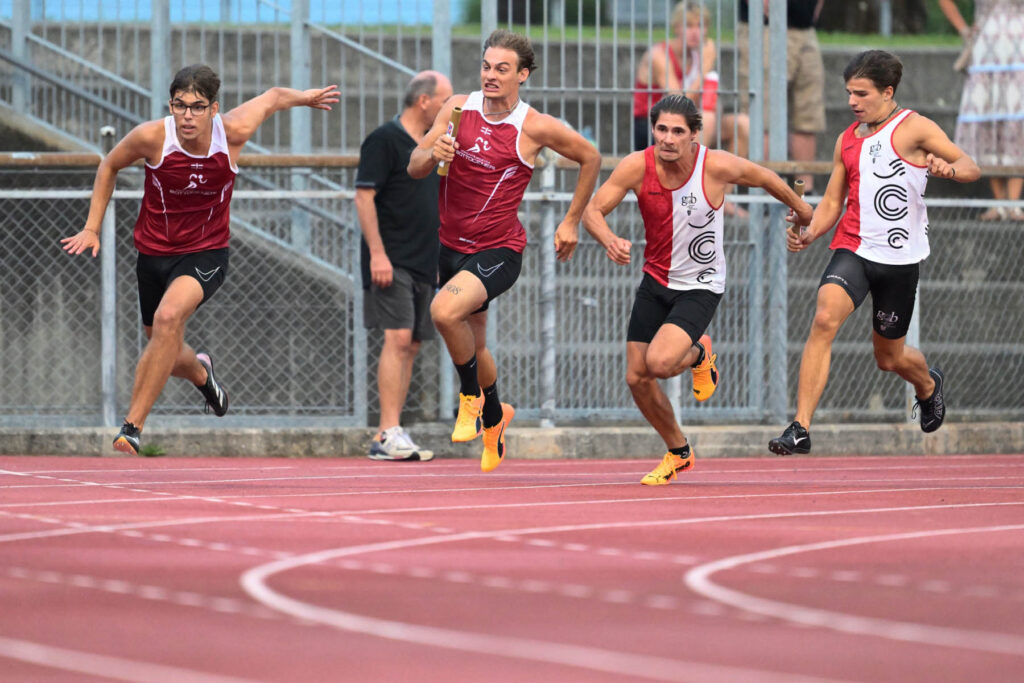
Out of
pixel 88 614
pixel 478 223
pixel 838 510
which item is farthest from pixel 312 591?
pixel 478 223

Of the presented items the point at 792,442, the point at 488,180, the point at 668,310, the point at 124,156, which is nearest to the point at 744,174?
the point at 668,310

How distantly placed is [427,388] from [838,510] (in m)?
4.56

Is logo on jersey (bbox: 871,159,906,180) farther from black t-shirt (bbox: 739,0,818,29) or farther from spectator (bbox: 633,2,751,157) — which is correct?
black t-shirt (bbox: 739,0,818,29)

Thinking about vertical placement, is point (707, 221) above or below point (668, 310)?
above


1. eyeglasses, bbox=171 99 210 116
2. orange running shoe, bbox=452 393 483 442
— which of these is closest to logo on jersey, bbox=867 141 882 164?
orange running shoe, bbox=452 393 483 442

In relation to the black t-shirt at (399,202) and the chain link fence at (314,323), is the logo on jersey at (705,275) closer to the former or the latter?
the chain link fence at (314,323)

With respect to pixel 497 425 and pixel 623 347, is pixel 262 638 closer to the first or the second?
pixel 497 425

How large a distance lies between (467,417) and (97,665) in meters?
5.75

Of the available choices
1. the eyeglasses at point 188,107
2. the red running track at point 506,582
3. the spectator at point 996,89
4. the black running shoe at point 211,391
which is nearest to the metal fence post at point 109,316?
the black running shoe at point 211,391

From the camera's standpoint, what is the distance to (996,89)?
14.2m

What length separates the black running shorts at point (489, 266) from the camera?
9491mm

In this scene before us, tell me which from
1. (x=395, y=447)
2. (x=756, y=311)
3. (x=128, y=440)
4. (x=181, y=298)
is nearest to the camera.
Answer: (x=128, y=440)

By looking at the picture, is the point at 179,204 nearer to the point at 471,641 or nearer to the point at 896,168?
the point at 896,168

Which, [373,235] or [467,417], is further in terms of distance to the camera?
[373,235]
